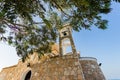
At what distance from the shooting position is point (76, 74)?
11.9 metres

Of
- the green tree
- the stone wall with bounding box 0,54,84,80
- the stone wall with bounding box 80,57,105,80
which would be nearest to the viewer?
the green tree

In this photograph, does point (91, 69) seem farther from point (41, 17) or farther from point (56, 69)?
point (41, 17)

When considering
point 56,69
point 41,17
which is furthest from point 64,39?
point 41,17

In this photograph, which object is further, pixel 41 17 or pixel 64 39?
pixel 64 39

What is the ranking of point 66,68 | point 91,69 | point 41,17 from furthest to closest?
point 91,69, point 66,68, point 41,17

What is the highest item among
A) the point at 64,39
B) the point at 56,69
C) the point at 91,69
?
the point at 64,39

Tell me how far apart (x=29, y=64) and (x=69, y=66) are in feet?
12.8

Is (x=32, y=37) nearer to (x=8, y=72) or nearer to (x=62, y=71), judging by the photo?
(x=62, y=71)

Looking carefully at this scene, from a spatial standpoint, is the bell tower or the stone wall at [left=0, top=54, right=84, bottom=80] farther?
the bell tower

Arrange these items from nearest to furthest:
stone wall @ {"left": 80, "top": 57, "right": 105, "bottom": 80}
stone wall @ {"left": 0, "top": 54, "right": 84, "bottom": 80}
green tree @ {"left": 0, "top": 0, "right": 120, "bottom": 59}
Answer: green tree @ {"left": 0, "top": 0, "right": 120, "bottom": 59} < stone wall @ {"left": 0, "top": 54, "right": 84, "bottom": 80} < stone wall @ {"left": 80, "top": 57, "right": 105, "bottom": 80}

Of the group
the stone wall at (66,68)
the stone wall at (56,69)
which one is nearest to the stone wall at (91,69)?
the stone wall at (66,68)

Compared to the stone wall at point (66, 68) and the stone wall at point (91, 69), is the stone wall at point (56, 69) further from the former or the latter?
the stone wall at point (91, 69)

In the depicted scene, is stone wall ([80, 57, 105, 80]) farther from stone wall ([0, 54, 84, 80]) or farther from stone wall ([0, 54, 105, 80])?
stone wall ([0, 54, 84, 80])

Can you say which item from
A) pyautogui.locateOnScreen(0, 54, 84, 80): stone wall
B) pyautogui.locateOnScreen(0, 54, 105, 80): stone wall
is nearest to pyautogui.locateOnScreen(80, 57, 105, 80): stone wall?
pyautogui.locateOnScreen(0, 54, 105, 80): stone wall
